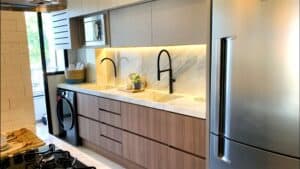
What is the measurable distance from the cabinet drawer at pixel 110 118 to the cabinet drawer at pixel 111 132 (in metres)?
0.06

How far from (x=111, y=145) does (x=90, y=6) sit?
1767 mm

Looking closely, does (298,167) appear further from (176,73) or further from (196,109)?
(176,73)

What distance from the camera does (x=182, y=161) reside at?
7.91 ft

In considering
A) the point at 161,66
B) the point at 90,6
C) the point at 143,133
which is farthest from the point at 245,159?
the point at 90,6

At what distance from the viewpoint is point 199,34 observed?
2.34 m

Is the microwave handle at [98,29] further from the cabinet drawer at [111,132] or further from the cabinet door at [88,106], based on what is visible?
the cabinet drawer at [111,132]

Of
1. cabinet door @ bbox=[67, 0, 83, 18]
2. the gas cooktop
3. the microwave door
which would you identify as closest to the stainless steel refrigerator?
the gas cooktop

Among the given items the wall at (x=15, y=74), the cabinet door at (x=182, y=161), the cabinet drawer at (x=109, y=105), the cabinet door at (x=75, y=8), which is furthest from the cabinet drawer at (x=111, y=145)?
the cabinet door at (x=75, y=8)

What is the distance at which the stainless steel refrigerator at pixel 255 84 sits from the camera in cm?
153

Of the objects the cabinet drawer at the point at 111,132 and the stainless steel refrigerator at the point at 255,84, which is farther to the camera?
the cabinet drawer at the point at 111,132

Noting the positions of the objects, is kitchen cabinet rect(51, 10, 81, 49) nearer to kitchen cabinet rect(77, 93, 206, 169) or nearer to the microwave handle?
the microwave handle

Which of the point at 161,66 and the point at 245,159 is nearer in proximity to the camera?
the point at 245,159

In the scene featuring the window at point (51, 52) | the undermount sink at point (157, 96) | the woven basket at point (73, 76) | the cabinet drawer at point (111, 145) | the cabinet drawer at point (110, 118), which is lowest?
the cabinet drawer at point (111, 145)

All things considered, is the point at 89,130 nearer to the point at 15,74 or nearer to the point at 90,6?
the point at 90,6
